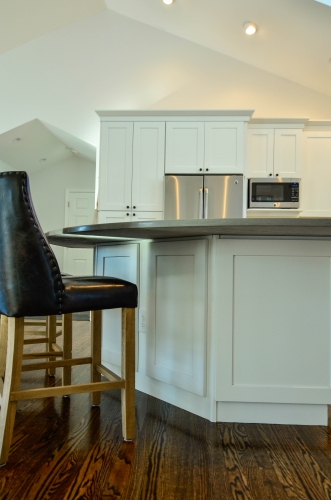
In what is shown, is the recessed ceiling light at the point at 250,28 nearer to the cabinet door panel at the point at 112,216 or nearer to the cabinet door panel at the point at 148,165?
the cabinet door panel at the point at 148,165

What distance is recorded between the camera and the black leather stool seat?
134cm

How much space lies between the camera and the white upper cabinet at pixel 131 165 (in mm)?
3984

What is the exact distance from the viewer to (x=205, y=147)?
3980 millimetres

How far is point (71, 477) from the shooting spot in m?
1.18

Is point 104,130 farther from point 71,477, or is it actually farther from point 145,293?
point 71,477

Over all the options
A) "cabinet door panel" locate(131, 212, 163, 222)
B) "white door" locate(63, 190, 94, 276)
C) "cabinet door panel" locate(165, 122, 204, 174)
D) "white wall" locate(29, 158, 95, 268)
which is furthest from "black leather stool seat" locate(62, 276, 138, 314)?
"white wall" locate(29, 158, 95, 268)

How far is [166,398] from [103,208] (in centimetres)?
246

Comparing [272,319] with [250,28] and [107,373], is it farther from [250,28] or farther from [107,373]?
[250,28]

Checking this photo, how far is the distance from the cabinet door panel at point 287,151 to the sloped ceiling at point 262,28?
0.71m

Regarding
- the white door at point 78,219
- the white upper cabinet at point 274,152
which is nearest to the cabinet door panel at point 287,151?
the white upper cabinet at point 274,152

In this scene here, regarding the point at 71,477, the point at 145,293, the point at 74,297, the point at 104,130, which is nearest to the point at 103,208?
the point at 104,130

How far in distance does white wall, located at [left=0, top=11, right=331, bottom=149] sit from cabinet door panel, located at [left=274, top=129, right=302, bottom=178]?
0.49 m

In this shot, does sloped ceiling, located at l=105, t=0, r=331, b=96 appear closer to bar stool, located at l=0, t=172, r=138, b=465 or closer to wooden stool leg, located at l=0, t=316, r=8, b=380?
bar stool, located at l=0, t=172, r=138, b=465

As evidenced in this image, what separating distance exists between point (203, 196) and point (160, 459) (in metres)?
2.85
